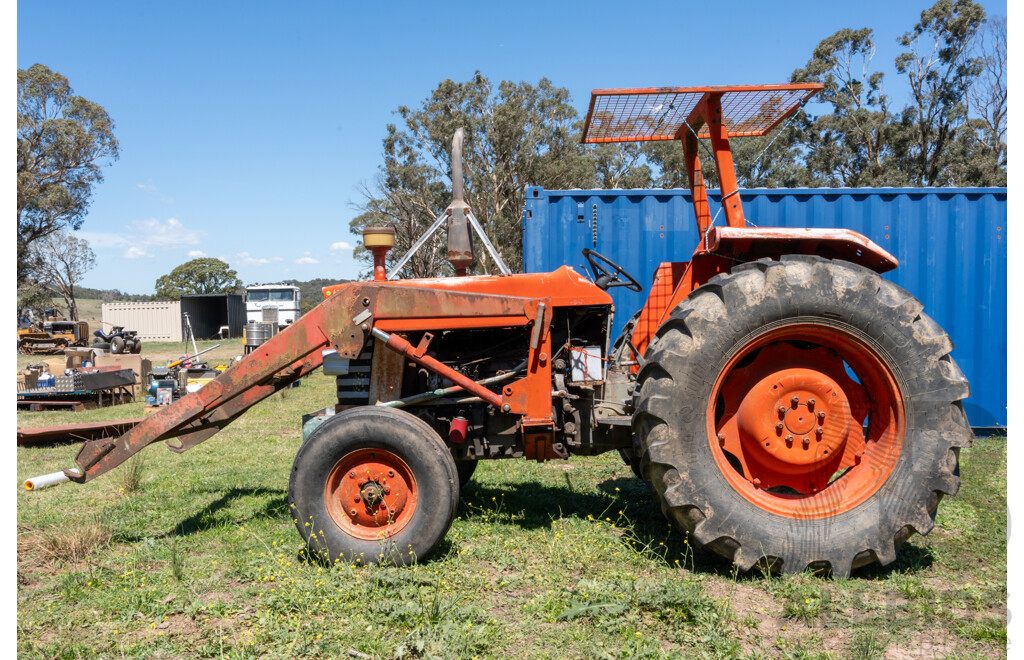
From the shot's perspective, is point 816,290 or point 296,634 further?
point 816,290

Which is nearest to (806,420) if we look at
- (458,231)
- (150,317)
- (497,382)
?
(497,382)

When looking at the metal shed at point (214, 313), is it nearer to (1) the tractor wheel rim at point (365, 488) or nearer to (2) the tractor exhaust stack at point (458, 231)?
(2) the tractor exhaust stack at point (458, 231)

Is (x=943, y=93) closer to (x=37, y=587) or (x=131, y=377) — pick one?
(x=131, y=377)

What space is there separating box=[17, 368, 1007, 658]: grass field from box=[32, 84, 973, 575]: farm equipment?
0.26m

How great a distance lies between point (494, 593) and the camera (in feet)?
10.4

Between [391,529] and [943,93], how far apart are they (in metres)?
29.1

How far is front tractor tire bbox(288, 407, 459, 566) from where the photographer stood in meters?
3.32

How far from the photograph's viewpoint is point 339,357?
12.3 ft

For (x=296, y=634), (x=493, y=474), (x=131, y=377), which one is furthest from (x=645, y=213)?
(x=131, y=377)

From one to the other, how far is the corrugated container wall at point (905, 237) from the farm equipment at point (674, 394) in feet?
9.89

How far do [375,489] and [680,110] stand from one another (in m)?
3.06

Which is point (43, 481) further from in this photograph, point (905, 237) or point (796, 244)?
point (905, 237)

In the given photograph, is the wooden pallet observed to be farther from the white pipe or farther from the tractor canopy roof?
the tractor canopy roof

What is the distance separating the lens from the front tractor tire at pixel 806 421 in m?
3.22
